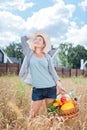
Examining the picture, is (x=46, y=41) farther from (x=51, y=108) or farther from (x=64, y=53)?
(x=64, y=53)

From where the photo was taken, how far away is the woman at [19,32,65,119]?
15.9 feet

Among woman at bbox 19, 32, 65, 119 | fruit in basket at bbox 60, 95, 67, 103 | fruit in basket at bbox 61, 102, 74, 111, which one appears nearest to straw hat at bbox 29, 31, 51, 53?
woman at bbox 19, 32, 65, 119

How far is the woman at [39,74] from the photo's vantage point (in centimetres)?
485

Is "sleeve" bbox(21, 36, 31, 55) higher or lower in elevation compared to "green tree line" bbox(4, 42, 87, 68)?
higher

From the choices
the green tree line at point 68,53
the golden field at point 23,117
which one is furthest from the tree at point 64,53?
the golden field at point 23,117

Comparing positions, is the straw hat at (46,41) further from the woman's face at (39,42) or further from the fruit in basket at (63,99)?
the fruit in basket at (63,99)

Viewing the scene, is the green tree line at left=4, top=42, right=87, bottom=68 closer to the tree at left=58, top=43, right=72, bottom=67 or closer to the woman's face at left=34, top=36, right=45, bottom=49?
the tree at left=58, top=43, right=72, bottom=67

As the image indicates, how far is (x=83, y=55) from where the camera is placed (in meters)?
60.8

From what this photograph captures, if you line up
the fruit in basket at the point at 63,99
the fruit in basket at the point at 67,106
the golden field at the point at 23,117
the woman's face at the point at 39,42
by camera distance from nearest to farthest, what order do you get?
the golden field at the point at 23,117 < the fruit in basket at the point at 67,106 < the fruit in basket at the point at 63,99 < the woman's face at the point at 39,42

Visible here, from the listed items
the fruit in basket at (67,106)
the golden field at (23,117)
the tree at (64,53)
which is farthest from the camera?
the tree at (64,53)

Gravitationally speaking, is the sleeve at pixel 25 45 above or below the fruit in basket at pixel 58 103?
above

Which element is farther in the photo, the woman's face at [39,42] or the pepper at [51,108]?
the woman's face at [39,42]

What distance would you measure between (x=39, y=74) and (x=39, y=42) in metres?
0.40

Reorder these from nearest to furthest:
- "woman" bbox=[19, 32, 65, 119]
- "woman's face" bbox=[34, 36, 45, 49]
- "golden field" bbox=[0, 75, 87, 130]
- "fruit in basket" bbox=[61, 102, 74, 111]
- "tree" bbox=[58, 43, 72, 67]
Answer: "golden field" bbox=[0, 75, 87, 130] < "fruit in basket" bbox=[61, 102, 74, 111] < "woman" bbox=[19, 32, 65, 119] < "woman's face" bbox=[34, 36, 45, 49] < "tree" bbox=[58, 43, 72, 67]
